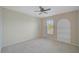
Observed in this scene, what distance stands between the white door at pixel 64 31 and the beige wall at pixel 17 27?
1844mm

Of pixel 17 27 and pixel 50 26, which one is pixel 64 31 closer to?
pixel 50 26

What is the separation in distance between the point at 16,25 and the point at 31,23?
1426 millimetres

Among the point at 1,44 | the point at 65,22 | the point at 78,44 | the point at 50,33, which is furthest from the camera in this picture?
the point at 50,33

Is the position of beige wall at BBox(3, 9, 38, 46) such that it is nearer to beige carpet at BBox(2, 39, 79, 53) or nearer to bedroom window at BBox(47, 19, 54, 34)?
beige carpet at BBox(2, 39, 79, 53)

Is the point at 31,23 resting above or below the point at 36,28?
above

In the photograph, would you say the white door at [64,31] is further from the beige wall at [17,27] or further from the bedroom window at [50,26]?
the beige wall at [17,27]

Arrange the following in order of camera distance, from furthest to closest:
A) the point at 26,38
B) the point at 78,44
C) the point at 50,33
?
the point at 50,33 → the point at 26,38 → the point at 78,44

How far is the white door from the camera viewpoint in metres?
4.69

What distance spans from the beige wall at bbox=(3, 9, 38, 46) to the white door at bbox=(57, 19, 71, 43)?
184 cm

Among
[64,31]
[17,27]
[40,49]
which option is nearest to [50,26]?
[64,31]

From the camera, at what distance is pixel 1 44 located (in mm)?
3496

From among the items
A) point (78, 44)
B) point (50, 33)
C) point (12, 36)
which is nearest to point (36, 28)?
point (50, 33)

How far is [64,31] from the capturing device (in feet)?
16.0

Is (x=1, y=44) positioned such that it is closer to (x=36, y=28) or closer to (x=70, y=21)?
(x=36, y=28)
